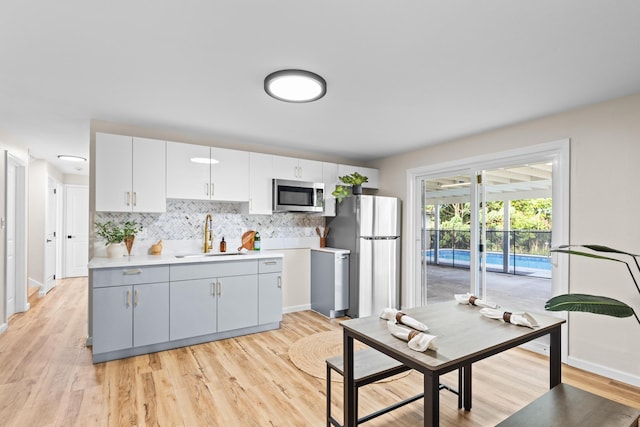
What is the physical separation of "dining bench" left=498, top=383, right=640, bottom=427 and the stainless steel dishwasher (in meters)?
2.85

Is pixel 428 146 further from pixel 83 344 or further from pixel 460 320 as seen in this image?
pixel 83 344

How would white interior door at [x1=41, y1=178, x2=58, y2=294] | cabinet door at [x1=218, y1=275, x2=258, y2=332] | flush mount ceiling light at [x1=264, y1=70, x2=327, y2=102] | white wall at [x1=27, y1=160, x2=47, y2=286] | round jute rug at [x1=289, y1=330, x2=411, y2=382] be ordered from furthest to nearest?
white interior door at [x1=41, y1=178, x2=58, y2=294] < white wall at [x1=27, y1=160, x2=47, y2=286] < cabinet door at [x1=218, y1=275, x2=258, y2=332] < round jute rug at [x1=289, y1=330, x2=411, y2=382] < flush mount ceiling light at [x1=264, y1=70, x2=327, y2=102]

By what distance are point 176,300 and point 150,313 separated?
0.82ft

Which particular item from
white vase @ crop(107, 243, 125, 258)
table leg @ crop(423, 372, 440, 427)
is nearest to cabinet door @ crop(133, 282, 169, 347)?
white vase @ crop(107, 243, 125, 258)

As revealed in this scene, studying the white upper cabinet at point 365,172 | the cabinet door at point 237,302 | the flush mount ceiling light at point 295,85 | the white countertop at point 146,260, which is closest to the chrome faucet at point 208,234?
the white countertop at point 146,260

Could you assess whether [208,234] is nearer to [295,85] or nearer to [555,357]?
[295,85]

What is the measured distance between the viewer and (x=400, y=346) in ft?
4.82

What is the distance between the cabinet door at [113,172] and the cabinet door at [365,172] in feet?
8.75

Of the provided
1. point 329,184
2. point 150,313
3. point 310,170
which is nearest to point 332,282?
point 329,184

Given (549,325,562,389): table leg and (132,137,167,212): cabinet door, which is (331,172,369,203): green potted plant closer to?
(132,137,167,212): cabinet door

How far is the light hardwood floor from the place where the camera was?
2.20m

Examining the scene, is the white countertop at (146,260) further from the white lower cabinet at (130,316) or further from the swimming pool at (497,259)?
the swimming pool at (497,259)

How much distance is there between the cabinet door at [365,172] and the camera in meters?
4.83

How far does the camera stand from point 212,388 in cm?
257
